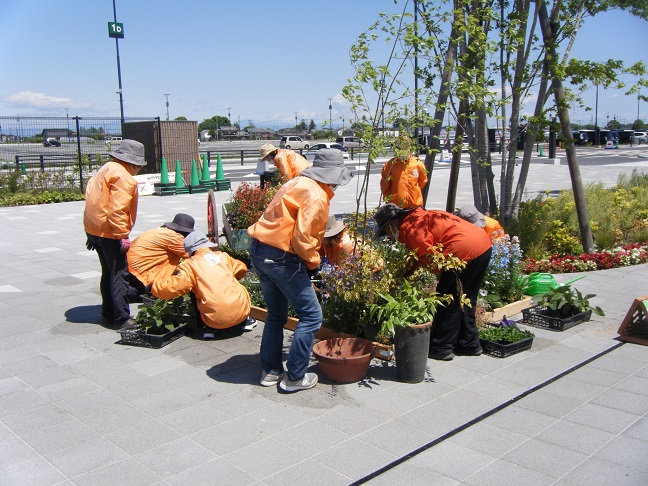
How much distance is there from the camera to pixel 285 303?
4.92 metres

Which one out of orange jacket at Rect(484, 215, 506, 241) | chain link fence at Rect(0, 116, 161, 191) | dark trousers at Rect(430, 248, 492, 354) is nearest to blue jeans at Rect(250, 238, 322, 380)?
dark trousers at Rect(430, 248, 492, 354)

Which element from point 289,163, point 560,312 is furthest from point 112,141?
point 560,312

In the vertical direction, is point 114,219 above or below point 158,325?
above

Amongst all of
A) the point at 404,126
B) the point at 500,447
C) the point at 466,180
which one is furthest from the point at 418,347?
the point at 466,180

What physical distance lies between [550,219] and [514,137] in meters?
1.82

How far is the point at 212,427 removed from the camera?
4188mm

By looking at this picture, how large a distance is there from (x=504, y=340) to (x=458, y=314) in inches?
24.6

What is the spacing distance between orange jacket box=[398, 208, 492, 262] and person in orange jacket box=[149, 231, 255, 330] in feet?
5.65

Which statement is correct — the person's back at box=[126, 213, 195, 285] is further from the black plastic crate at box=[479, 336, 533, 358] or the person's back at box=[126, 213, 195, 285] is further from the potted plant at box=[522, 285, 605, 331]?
the potted plant at box=[522, 285, 605, 331]

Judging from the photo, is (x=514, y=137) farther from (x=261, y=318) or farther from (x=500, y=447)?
(x=500, y=447)

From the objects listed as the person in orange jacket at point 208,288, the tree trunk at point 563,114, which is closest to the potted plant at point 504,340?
the person in orange jacket at point 208,288

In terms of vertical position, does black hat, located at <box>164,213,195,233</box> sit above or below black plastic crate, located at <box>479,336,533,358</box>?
above

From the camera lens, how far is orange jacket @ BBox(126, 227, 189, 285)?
6855 mm

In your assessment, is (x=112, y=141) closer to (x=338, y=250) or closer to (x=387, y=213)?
(x=338, y=250)
